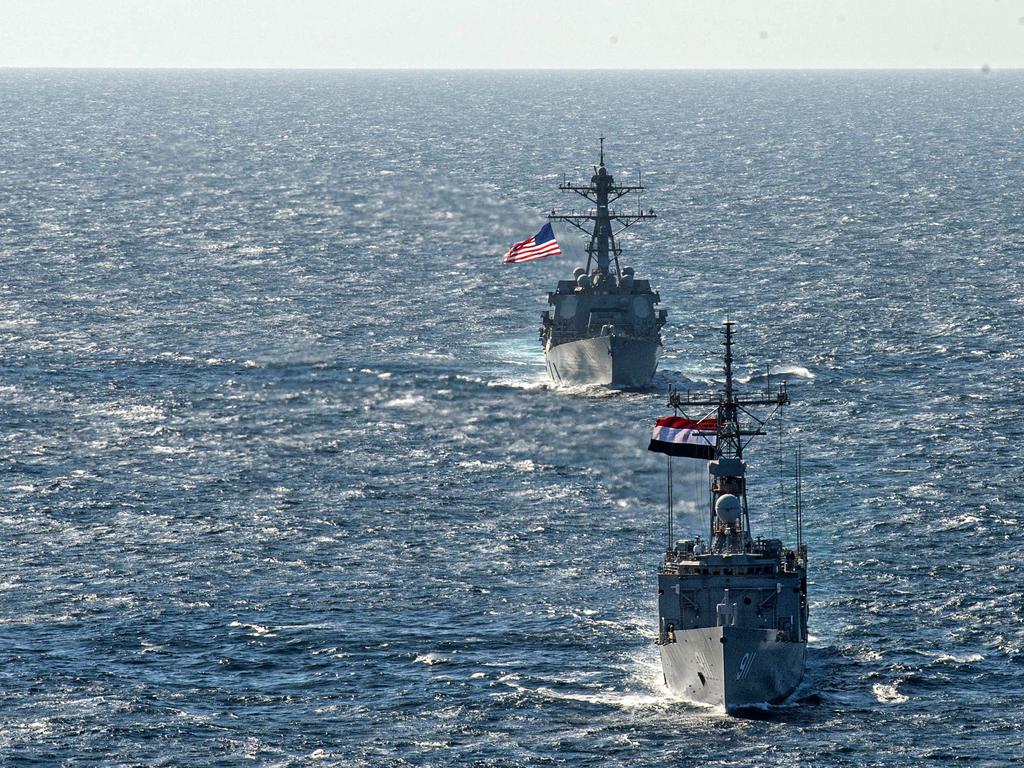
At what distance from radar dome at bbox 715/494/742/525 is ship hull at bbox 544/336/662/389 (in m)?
52.0

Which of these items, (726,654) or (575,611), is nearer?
(726,654)

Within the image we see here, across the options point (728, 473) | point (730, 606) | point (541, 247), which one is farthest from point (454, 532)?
point (541, 247)

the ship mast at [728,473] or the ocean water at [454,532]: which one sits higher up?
the ship mast at [728,473]

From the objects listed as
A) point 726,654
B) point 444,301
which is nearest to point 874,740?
point 726,654

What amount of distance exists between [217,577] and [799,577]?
28361 millimetres

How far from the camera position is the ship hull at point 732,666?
79.1m

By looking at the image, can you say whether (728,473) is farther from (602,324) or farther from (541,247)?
(602,324)

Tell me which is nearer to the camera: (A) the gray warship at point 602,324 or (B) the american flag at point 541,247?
(B) the american flag at point 541,247

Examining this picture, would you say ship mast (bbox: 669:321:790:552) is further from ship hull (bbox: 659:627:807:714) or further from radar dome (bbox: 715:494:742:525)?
ship hull (bbox: 659:627:807:714)

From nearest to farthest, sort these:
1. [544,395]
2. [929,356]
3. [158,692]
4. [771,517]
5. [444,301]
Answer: [158,692]
[771,517]
[544,395]
[929,356]
[444,301]

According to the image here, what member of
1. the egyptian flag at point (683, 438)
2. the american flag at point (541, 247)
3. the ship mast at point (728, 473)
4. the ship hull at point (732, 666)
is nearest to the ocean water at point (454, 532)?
the ship hull at point (732, 666)

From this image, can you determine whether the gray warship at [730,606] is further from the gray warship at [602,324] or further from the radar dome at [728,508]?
the gray warship at [602,324]

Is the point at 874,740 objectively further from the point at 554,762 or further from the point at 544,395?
the point at 544,395

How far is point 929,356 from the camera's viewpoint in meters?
142
